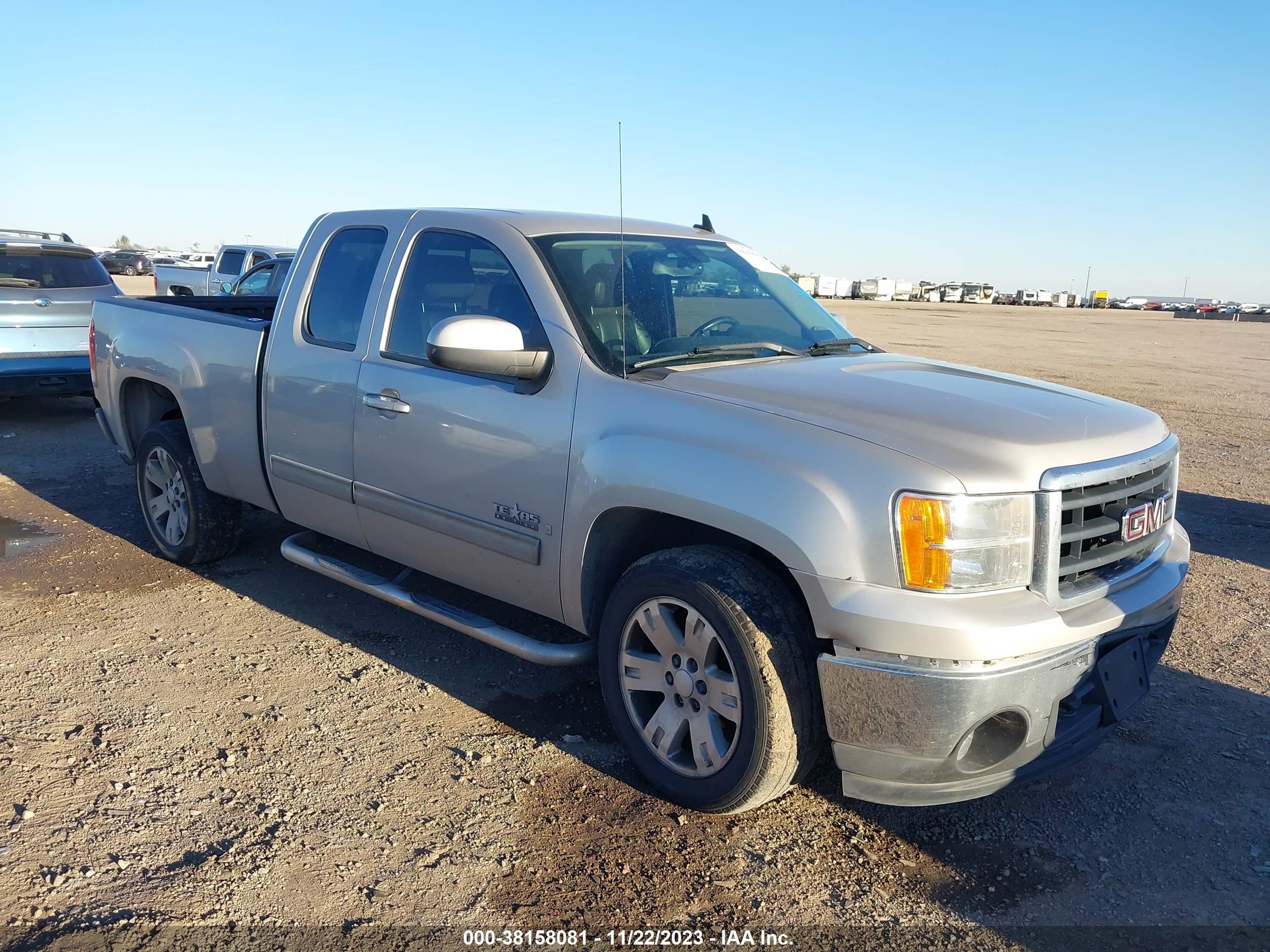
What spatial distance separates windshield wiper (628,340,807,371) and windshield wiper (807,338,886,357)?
62mm

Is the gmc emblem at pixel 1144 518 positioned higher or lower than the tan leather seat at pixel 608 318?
lower

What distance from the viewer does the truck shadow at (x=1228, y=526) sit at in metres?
6.18

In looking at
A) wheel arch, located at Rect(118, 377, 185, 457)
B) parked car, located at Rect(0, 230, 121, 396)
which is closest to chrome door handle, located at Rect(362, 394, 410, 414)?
wheel arch, located at Rect(118, 377, 185, 457)

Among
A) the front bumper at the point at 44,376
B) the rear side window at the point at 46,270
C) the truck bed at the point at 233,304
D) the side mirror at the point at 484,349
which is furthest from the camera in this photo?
the rear side window at the point at 46,270

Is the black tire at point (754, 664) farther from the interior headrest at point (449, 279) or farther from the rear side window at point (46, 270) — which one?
the rear side window at point (46, 270)

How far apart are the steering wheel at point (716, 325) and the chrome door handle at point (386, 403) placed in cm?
119

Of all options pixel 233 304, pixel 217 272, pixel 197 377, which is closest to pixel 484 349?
pixel 197 377

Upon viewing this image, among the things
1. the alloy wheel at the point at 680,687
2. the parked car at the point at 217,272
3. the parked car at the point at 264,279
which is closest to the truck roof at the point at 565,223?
the alloy wheel at the point at 680,687

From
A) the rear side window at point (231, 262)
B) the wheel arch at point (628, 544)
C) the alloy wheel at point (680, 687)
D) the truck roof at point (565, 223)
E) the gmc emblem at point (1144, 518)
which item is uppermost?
the rear side window at point (231, 262)

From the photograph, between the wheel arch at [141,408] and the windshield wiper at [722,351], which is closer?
the windshield wiper at [722,351]

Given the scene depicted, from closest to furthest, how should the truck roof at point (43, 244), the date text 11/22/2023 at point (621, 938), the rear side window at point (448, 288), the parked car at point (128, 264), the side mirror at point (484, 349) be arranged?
the date text 11/22/2023 at point (621, 938) → the side mirror at point (484, 349) → the rear side window at point (448, 288) → the truck roof at point (43, 244) → the parked car at point (128, 264)

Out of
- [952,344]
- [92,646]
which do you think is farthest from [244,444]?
[952,344]

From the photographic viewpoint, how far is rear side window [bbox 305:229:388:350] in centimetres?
434

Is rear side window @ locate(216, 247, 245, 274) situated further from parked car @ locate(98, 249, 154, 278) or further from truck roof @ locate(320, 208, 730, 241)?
parked car @ locate(98, 249, 154, 278)
